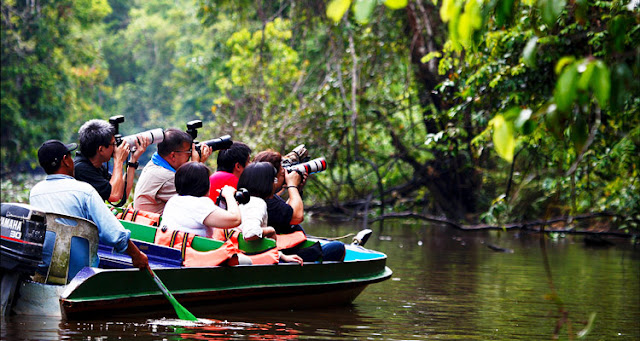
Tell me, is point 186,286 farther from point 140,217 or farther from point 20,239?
point 20,239

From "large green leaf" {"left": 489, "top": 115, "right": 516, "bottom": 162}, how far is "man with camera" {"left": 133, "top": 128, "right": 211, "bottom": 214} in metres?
5.26

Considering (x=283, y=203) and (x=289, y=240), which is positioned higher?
(x=283, y=203)

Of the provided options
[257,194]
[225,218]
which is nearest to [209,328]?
[225,218]

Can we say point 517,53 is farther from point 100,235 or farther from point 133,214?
point 100,235

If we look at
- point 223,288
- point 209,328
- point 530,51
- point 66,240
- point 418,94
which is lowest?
point 209,328

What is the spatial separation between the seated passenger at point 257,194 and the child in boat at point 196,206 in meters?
0.14

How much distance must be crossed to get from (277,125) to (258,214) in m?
10.1

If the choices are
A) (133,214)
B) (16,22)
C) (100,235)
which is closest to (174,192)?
(133,214)

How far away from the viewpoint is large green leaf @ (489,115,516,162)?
1931mm

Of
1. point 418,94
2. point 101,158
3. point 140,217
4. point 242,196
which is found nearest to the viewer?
point 242,196

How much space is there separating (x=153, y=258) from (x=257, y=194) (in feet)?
2.94

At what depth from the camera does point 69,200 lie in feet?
17.5

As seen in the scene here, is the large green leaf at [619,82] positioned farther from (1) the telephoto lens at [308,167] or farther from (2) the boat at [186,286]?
(1) the telephoto lens at [308,167]

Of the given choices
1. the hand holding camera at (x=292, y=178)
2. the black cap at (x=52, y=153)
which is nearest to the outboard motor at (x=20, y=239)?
the black cap at (x=52, y=153)
